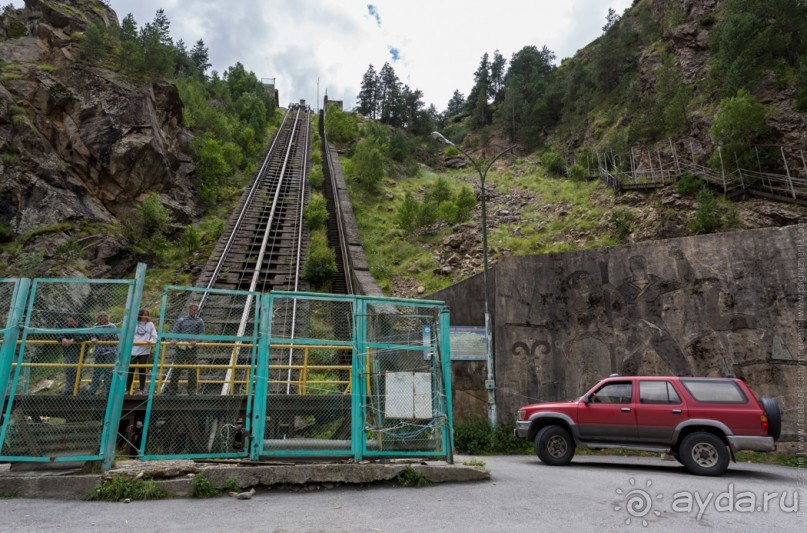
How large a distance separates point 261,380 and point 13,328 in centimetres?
347

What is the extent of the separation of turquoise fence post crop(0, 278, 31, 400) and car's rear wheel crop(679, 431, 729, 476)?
36.2 ft

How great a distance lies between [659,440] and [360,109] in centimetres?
A: 7732

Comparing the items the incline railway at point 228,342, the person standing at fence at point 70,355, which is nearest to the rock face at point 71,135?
the incline railway at point 228,342

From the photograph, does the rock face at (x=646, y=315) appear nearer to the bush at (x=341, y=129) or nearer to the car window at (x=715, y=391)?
the car window at (x=715, y=391)

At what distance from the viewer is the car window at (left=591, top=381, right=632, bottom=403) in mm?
9267

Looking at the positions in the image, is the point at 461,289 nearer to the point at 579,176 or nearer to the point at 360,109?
the point at 579,176

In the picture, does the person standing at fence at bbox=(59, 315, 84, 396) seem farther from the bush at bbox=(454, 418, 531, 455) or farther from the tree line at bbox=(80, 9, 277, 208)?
the tree line at bbox=(80, 9, 277, 208)

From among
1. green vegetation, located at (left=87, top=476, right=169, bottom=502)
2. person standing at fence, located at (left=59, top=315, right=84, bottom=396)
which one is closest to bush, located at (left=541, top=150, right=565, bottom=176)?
person standing at fence, located at (left=59, top=315, right=84, bottom=396)

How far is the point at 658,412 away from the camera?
8.77 metres

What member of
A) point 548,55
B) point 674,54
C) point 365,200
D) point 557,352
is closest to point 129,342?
point 557,352

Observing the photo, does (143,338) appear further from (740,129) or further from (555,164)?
(555,164)

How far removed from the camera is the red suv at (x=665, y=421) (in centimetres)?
809

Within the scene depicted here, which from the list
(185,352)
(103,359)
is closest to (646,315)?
(185,352)

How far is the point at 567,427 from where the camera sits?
384 inches
